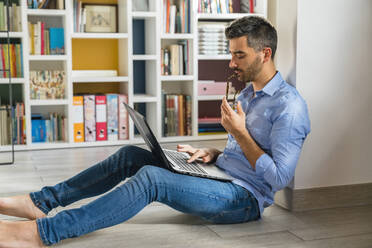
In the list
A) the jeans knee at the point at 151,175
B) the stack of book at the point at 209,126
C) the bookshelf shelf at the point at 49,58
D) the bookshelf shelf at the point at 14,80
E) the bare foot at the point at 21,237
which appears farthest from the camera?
the stack of book at the point at 209,126

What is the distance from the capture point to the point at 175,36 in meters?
4.27

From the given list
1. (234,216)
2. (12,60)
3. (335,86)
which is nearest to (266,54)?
(335,86)

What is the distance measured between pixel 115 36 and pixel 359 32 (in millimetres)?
2322

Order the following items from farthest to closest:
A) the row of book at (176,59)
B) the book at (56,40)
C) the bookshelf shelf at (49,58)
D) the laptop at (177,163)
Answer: the row of book at (176,59) → the book at (56,40) → the bookshelf shelf at (49,58) → the laptop at (177,163)

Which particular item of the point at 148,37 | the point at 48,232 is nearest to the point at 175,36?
the point at 148,37

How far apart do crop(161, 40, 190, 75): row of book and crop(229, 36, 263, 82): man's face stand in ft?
7.71

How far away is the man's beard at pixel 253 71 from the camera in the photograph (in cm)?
205

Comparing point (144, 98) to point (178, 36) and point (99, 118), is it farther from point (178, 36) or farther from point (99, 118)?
point (178, 36)

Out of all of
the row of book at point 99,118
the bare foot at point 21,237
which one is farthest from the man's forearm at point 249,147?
the row of book at point 99,118

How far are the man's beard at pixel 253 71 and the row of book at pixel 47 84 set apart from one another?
2.42 m

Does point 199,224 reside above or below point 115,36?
below

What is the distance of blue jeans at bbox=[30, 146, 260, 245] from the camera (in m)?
1.75

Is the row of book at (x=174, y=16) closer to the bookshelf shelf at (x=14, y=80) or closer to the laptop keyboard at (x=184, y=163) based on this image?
the bookshelf shelf at (x=14, y=80)

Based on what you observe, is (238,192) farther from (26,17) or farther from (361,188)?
(26,17)
